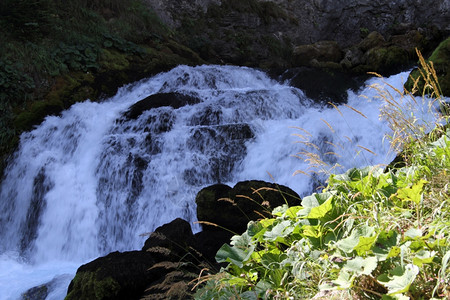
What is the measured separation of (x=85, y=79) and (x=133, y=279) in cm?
730

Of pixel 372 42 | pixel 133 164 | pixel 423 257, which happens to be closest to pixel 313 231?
pixel 423 257

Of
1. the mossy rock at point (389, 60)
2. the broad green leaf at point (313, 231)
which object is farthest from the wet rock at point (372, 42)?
the broad green leaf at point (313, 231)

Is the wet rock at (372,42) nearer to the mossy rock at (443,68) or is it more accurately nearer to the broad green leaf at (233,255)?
the mossy rock at (443,68)

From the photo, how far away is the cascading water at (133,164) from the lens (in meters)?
6.24

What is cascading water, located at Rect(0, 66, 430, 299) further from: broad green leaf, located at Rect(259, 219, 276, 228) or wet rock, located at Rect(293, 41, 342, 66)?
wet rock, located at Rect(293, 41, 342, 66)

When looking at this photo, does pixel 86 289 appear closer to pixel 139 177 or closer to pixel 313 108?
pixel 139 177

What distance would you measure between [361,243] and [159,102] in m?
7.49

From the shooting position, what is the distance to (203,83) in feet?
35.1

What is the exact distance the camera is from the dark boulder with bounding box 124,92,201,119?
8.52 m

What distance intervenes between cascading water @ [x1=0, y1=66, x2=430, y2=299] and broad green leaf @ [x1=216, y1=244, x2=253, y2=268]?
344 cm

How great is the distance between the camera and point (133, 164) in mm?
7098

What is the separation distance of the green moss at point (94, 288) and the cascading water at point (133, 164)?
3.43 feet

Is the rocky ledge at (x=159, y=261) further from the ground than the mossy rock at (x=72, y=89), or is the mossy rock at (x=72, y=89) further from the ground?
the mossy rock at (x=72, y=89)

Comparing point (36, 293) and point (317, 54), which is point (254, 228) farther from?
point (317, 54)
